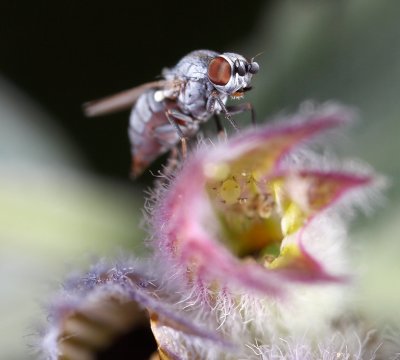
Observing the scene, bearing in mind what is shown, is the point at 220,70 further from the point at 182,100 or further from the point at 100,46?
the point at 100,46

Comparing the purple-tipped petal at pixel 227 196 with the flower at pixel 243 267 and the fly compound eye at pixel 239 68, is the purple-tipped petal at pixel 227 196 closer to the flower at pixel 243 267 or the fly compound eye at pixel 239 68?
the flower at pixel 243 267

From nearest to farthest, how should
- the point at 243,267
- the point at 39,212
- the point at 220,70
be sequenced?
1. the point at 243,267
2. the point at 220,70
3. the point at 39,212

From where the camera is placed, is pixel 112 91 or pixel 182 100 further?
pixel 112 91

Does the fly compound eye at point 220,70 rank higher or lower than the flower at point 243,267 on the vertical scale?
higher

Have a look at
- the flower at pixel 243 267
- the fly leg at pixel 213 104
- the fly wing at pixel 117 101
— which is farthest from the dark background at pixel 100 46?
the flower at pixel 243 267

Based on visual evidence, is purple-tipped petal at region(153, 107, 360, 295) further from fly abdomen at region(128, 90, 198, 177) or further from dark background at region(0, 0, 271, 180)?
dark background at region(0, 0, 271, 180)

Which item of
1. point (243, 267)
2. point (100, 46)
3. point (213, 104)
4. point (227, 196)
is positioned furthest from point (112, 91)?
point (243, 267)

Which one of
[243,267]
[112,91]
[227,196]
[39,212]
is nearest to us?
[243,267]

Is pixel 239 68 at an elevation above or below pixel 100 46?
below

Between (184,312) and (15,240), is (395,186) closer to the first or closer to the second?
(184,312)
